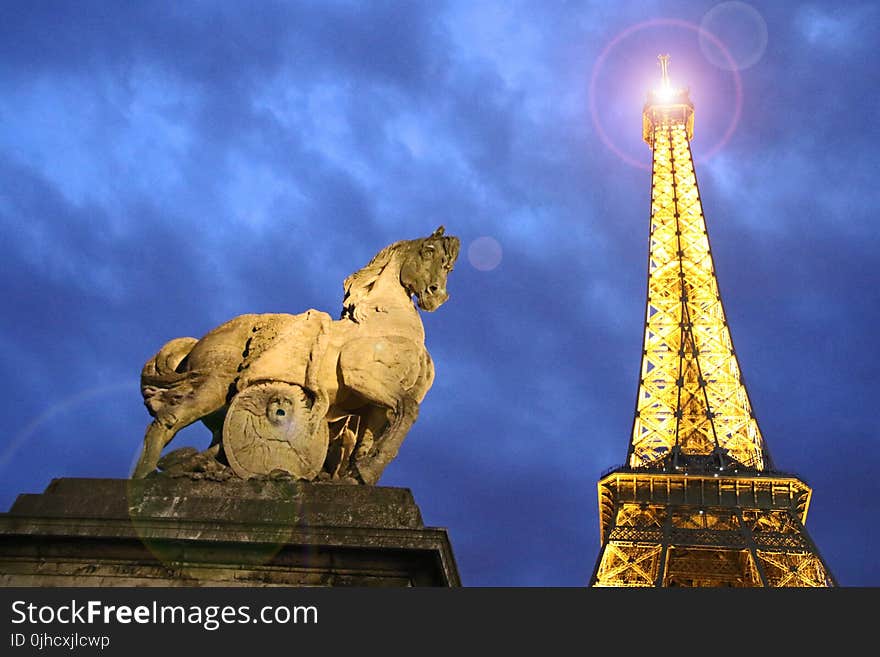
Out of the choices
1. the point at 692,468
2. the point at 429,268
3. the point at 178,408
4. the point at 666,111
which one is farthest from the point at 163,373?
the point at 666,111

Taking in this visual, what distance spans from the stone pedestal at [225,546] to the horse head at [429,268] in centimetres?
249

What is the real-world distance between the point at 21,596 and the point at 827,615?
183 inches

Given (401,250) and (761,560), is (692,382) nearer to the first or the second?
(761,560)

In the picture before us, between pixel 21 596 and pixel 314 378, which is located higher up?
pixel 314 378

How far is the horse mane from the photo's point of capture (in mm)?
7770

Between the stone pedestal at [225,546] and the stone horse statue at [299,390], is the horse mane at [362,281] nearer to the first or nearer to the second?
the stone horse statue at [299,390]

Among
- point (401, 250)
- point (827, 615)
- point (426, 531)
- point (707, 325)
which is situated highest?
point (707, 325)

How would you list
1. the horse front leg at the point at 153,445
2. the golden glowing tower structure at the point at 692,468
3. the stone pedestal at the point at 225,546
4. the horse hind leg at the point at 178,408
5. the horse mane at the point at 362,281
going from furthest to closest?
the golden glowing tower structure at the point at 692,468, the horse mane at the point at 362,281, the horse hind leg at the point at 178,408, the horse front leg at the point at 153,445, the stone pedestal at the point at 225,546

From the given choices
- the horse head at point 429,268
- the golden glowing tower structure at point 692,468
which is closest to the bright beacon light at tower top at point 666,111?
the golden glowing tower structure at point 692,468

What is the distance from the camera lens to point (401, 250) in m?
8.33

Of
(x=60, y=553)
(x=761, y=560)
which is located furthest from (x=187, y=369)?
(x=761, y=560)

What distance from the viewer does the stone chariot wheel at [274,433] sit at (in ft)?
21.9

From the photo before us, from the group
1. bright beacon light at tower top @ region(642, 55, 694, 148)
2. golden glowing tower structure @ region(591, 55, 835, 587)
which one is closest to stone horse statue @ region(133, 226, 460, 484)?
golden glowing tower structure @ region(591, 55, 835, 587)

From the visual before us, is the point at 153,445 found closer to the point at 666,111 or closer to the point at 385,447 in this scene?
the point at 385,447
